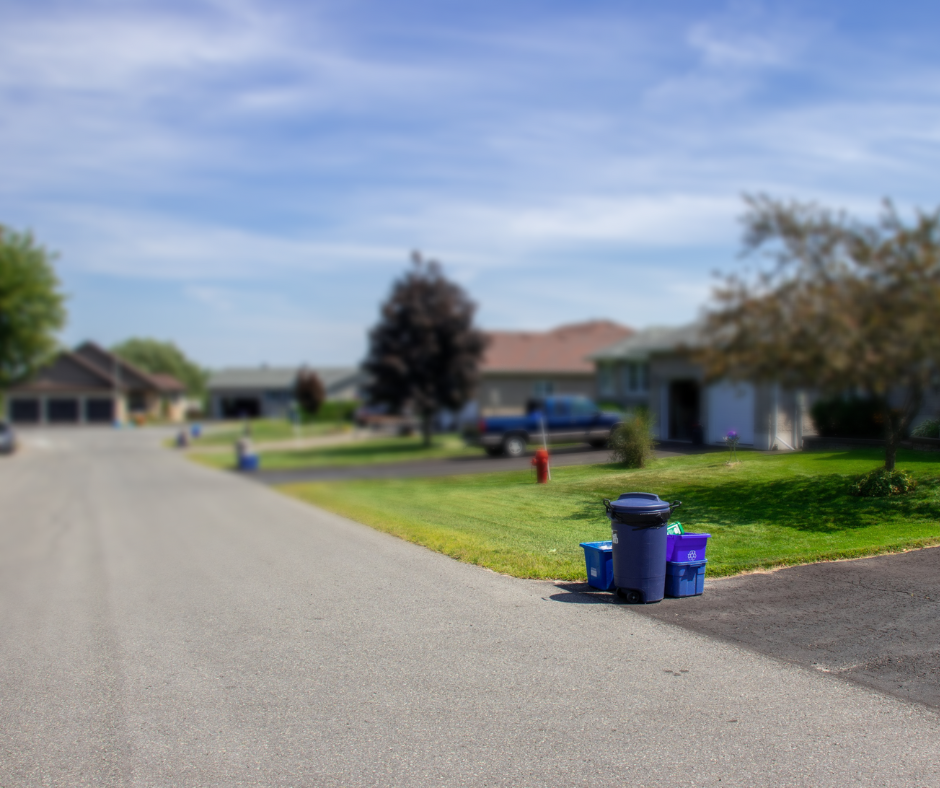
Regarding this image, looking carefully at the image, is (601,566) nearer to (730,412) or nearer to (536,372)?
(730,412)

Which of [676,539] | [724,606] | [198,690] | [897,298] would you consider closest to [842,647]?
[724,606]

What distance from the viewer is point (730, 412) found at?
1059 centimetres

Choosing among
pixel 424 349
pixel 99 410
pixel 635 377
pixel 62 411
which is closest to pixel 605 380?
pixel 635 377

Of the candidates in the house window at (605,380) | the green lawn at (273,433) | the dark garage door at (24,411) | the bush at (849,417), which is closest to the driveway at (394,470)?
the house window at (605,380)

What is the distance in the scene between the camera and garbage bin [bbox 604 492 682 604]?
8562 mm

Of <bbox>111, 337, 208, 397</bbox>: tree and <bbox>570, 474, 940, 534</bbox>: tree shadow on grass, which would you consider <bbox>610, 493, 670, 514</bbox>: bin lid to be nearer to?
<bbox>570, 474, 940, 534</bbox>: tree shadow on grass

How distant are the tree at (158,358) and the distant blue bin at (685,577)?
387 ft

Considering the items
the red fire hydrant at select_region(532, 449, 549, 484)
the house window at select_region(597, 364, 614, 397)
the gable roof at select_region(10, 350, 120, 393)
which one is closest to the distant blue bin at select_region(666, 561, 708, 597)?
the red fire hydrant at select_region(532, 449, 549, 484)

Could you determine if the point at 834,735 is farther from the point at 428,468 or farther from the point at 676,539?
the point at 428,468

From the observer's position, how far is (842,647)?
6977 millimetres

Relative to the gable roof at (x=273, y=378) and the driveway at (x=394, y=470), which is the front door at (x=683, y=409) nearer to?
A: the driveway at (x=394, y=470)

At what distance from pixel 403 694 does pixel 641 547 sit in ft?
10.6

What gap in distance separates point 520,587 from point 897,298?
483 cm

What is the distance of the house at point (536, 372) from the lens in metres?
44.1
